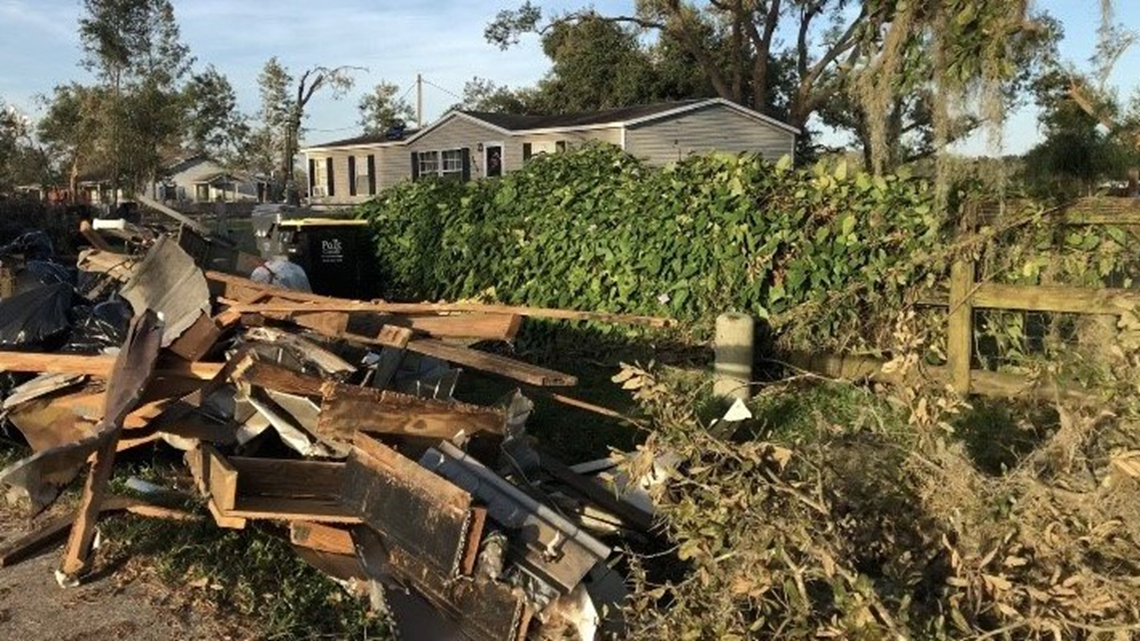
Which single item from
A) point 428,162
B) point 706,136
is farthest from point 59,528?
point 428,162

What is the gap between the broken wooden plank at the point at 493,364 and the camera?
5016mm

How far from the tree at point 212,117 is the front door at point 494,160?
20.7 metres

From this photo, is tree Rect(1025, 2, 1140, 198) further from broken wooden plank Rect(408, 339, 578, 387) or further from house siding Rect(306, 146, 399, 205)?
house siding Rect(306, 146, 399, 205)

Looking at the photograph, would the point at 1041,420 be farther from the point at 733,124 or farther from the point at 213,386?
the point at 733,124

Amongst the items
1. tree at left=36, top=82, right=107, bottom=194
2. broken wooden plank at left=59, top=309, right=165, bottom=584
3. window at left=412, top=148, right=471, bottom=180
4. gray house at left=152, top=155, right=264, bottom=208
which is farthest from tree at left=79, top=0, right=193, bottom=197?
broken wooden plank at left=59, top=309, right=165, bottom=584

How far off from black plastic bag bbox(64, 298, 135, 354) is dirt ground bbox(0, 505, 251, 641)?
6.15 ft

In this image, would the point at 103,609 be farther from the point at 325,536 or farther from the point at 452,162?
the point at 452,162

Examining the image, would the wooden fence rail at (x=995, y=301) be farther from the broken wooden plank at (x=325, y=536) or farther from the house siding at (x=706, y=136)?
the house siding at (x=706, y=136)

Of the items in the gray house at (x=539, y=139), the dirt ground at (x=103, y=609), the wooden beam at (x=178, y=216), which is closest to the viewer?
the dirt ground at (x=103, y=609)

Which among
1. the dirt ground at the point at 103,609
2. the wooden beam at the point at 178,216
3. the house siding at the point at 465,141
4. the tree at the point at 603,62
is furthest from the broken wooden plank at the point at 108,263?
the tree at the point at 603,62

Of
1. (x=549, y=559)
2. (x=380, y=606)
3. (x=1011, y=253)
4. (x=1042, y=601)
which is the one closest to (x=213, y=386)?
(x=380, y=606)

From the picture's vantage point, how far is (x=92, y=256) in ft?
25.6

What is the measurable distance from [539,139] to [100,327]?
2577 centimetres

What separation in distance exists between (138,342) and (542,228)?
195 inches
